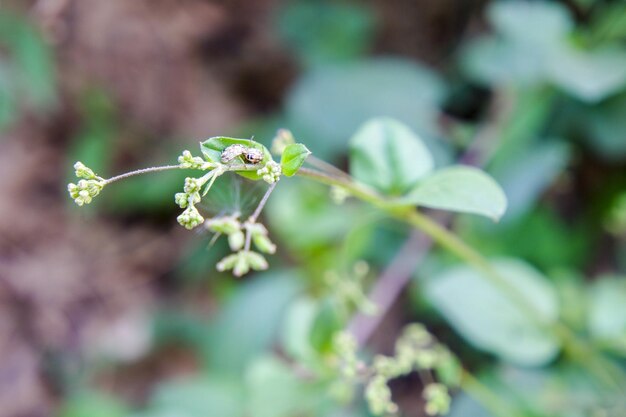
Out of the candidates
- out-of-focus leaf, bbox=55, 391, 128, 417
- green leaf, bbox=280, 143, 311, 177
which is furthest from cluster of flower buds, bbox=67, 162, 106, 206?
out-of-focus leaf, bbox=55, 391, 128, 417

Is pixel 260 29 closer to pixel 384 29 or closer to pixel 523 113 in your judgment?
pixel 384 29

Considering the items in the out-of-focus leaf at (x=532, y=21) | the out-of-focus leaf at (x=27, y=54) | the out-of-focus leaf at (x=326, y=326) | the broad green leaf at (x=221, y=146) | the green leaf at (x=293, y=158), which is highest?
the out-of-focus leaf at (x=27, y=54)

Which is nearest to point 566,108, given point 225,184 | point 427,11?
point 427,11

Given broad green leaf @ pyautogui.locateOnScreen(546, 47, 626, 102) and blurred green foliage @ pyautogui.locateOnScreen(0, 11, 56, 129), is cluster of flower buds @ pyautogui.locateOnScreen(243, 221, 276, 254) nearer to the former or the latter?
broad green leaf @ pyautogui.locateOnScreen(546, 47, 626, 102)

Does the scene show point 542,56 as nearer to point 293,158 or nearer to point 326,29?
point 326,29

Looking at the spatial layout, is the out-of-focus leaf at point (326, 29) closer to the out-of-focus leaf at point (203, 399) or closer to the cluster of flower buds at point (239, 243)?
the out-of-focus leaf at point (203, 399)

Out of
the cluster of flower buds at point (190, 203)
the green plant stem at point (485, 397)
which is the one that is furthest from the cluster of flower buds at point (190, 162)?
the green plant stem at point (485, 397)
